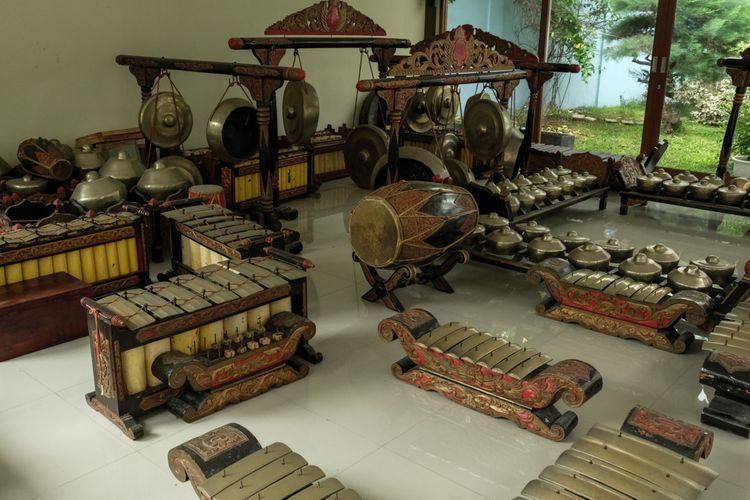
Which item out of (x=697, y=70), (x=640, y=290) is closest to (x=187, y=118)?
(x=640, y=290)

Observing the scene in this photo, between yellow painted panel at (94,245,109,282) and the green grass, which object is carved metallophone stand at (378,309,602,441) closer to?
yellow painted panel at (94,245,109,282)

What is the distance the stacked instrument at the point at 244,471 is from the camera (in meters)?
2.14

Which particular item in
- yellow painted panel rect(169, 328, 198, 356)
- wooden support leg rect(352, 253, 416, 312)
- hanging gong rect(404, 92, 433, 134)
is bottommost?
wooden support leg rect(352, 253, 416, 312)

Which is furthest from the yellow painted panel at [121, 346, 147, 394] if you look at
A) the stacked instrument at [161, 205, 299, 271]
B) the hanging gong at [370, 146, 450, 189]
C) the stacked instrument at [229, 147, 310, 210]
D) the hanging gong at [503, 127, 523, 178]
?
the hanging gong at [503, 127, 523, 178]

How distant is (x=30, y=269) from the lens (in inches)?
146

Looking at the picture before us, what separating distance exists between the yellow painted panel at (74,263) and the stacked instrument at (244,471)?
1.88 metres

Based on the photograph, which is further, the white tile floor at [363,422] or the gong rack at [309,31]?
the gong rack at [309,31]

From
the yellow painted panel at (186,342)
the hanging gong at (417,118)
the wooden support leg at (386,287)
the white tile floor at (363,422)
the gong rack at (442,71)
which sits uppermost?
the gong rack at (442,71)

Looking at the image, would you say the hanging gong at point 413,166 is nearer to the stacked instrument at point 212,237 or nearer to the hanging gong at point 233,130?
the hanging gong at point 233,130

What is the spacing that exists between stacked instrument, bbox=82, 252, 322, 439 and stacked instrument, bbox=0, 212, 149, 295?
0.87m

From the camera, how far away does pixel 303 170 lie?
22.0 feet

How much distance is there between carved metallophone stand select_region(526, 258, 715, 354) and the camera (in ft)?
11.7

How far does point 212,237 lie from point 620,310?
7.55 feet

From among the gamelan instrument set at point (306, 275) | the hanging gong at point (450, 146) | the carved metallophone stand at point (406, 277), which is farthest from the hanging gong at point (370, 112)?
the carved metallophone stand at point (406, 277)
